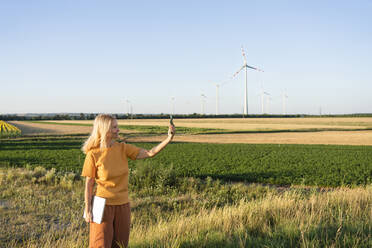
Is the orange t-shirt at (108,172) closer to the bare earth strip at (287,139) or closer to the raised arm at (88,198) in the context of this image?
the raised arm at (88,198)

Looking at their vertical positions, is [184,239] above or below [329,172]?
above

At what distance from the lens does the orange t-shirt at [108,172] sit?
4.02 metres

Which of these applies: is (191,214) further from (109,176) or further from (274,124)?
(274,124)

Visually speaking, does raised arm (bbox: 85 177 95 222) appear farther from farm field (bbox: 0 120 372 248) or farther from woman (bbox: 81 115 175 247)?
farm field (bbox: 0 120 372 248)

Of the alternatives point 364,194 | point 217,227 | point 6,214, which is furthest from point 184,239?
point 6,214

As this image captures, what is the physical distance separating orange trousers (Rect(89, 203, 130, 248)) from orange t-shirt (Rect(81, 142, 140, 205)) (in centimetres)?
10

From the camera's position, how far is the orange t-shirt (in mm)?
4023

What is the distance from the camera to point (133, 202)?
11109 millimetres

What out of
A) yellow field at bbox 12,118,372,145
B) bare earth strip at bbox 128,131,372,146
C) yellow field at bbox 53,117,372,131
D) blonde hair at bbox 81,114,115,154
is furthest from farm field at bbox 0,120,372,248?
yellow field at bbox 53,117,372,131

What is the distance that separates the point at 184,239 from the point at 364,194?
19.0 ft

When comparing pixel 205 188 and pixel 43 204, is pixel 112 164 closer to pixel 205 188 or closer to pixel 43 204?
pixel 43 204

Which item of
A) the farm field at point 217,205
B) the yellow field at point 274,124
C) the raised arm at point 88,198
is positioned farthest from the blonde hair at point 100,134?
the yellow field at point 274,124

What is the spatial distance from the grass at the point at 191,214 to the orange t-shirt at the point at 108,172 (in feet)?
3.88

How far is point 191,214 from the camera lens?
9.26 m
